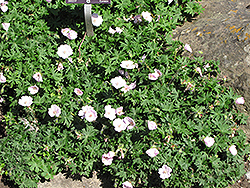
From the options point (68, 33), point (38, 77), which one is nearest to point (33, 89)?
point (38, 77)

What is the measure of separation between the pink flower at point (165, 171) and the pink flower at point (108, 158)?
1.90 ft

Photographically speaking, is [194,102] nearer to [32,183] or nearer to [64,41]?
[64,41]

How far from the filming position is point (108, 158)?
3.03 metres

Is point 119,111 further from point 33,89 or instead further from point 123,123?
point 33,89

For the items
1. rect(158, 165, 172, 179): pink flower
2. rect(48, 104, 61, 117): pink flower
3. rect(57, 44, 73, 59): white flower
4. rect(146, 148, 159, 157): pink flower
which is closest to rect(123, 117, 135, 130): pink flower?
rect(146, 148, 159, 157): pink flower

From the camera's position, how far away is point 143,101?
312cm

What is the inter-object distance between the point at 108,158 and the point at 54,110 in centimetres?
87

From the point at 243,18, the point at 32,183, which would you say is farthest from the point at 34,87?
the point at 243,18

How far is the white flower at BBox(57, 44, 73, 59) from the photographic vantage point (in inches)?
128

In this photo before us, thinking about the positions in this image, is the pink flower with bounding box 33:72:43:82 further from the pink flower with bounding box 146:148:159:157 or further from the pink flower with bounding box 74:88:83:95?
the pink flower with bounding box 146:148:159:157

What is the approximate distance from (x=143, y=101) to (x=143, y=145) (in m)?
0.53

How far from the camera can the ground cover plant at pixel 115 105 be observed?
3023 mm

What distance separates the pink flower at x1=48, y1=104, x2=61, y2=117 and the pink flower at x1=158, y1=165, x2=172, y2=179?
4.50 feet

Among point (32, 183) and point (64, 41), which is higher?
point (64, 41)
